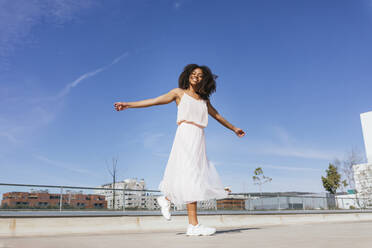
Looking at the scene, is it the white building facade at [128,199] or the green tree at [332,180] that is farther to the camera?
the green tree at [332,180]

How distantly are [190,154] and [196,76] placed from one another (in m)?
1.04

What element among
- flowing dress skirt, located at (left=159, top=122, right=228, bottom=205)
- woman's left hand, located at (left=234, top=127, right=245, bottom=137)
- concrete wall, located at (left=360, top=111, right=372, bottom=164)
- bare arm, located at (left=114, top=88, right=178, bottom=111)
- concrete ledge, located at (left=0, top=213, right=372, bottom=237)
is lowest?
concrete ledge, located at (left=0, top=213, right=372, bottom=237)

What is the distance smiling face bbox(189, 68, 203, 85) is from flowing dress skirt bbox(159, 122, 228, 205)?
606 mm

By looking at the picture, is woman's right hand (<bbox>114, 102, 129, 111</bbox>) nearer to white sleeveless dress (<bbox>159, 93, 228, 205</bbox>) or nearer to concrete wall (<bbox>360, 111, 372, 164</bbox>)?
white sleeveless dress (<bbox>159, 93, 228, 205</bbox>)

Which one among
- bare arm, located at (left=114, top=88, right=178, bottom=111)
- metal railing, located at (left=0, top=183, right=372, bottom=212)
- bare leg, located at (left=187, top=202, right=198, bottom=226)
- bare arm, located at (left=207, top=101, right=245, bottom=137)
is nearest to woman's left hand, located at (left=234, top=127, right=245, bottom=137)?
bare arm, located at (left=207, top=101, right=245, bottom=137)

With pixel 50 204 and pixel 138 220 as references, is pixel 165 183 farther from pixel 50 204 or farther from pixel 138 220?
pixel 50 204

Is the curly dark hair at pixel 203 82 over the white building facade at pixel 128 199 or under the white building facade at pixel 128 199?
over

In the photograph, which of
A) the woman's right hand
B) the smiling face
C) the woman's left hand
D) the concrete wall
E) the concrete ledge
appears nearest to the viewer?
the woman's right hand

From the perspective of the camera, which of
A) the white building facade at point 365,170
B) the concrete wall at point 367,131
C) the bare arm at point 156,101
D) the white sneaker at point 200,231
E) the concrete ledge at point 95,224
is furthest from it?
the concrete wall at point 367,131

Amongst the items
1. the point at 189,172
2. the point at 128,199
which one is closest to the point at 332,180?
the point at 128,199

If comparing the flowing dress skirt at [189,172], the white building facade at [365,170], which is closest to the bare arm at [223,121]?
the flowing dress skirt at [189,172]

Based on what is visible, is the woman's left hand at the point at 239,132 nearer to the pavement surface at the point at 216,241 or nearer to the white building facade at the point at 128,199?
the pavement surface at the point at 216,241

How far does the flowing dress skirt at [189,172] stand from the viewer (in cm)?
354

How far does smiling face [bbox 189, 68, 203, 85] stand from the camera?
13.4 ft
